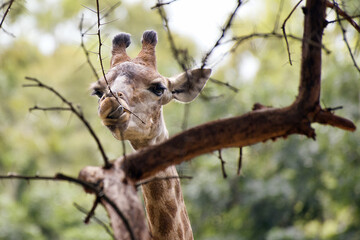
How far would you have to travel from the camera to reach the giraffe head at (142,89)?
2771 millimetres

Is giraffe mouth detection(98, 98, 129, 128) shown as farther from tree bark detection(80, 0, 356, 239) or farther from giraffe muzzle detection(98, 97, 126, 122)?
tree bark detection(80, 0, 356, 239)

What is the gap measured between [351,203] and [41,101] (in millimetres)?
11135

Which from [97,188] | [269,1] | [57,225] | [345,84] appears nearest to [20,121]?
[57,225]

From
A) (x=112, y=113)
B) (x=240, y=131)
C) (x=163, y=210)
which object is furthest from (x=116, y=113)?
(x=240, y=131)

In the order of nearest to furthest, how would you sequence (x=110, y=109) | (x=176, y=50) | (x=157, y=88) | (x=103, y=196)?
(x=103, y=196)
(x=176, y=50)
(x=110, y=109)
(x=157, y=88)

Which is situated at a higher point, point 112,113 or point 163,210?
point 112,113

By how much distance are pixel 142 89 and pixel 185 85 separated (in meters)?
0.40

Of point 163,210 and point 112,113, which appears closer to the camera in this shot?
point 112,113

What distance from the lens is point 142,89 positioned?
2.92 meters

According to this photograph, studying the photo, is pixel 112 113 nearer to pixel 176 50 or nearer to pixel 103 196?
pixel 176 50

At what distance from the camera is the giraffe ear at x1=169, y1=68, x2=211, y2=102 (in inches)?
126

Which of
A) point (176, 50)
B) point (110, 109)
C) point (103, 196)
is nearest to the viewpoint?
point (103, 196)

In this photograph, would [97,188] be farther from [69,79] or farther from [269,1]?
[69,79]

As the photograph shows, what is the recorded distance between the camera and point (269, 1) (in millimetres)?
13359
